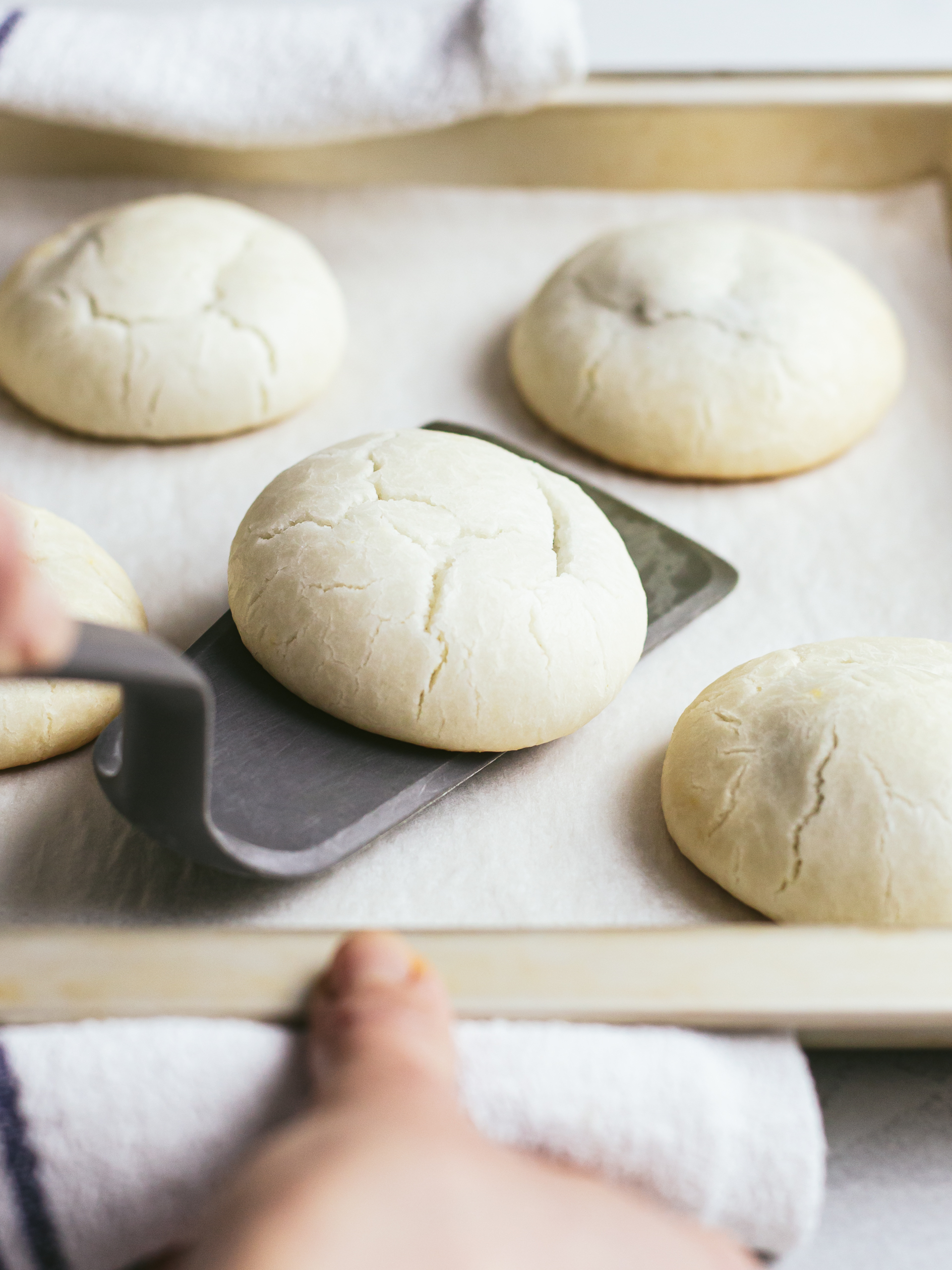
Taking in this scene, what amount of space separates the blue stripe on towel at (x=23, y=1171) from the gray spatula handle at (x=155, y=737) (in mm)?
202

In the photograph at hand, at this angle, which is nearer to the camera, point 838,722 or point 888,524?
point 838,722

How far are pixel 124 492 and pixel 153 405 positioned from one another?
0.12 meters

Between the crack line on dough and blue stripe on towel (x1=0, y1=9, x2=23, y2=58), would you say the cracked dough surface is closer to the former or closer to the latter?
the crack line on dough

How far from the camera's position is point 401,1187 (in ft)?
2.02

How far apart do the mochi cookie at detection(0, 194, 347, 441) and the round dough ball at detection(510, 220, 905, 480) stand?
34 centimetres

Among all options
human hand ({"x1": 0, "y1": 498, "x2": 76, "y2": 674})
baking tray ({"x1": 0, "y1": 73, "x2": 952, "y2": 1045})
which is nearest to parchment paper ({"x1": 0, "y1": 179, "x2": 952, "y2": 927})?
baking tray ({"x1": 0, "y1": 73, "x2": 952, "y2": 1045})

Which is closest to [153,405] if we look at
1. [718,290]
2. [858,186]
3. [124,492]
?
[124,492]

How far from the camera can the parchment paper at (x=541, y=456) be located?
3.34 ft

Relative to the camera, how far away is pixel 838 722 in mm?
981

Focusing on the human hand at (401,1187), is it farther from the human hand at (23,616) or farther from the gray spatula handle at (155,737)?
the human hand at (23,616)

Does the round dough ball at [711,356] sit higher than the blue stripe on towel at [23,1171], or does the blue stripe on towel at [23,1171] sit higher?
the round dough ball at [711,356]

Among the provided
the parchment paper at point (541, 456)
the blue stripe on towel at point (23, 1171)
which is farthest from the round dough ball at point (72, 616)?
the blue stripe on towel at point (23, 1171)

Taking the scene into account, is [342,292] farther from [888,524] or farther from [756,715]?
[756,715]

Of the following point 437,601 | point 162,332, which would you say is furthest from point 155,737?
point 162,332
